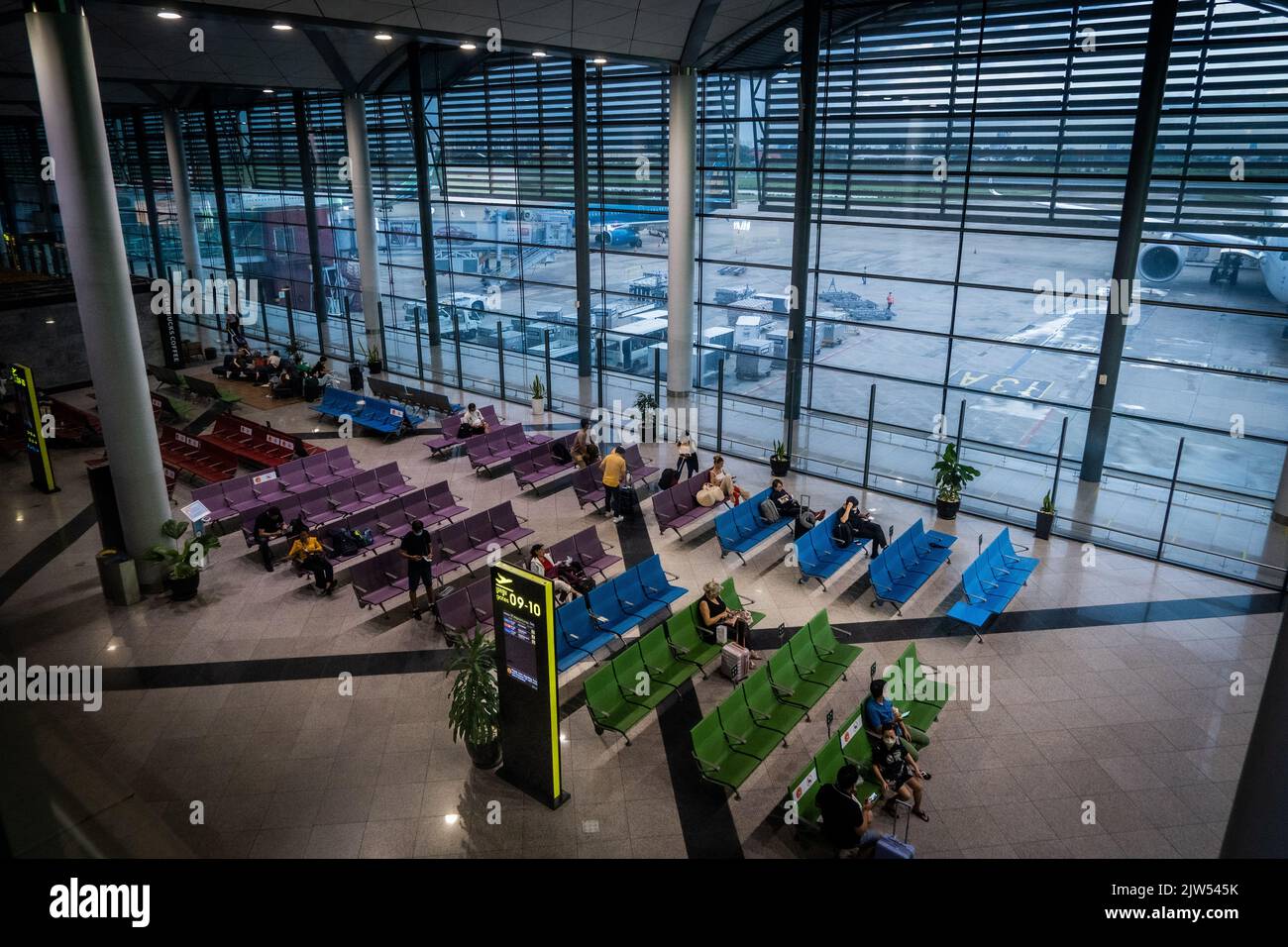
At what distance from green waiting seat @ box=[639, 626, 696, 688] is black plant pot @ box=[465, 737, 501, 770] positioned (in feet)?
A: 5.99

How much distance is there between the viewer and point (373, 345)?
2600cm

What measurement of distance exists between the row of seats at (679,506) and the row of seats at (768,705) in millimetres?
4277

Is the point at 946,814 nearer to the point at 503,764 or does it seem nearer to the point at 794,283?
the point at 503,764

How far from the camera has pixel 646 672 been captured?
9.62 metres

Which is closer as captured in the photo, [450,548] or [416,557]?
[416,557]

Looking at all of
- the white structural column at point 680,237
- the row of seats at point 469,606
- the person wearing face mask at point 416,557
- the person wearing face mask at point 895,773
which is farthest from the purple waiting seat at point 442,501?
the person wearing face mask at point 895,773

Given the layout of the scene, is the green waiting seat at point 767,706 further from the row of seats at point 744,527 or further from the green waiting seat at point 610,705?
the row of seats at point 744,527

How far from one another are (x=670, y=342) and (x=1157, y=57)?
431 inches

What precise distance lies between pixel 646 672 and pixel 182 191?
31071 mm

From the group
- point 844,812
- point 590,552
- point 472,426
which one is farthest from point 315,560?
point 844,812

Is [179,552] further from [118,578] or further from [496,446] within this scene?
[496,446]

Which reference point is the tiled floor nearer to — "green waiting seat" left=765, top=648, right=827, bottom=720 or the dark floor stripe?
the dark floor stripe

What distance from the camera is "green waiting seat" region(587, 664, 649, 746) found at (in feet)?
29.3

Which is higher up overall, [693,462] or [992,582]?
[693,462]
